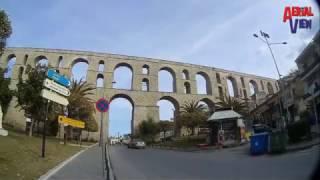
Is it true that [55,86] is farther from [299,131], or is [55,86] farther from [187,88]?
[187,88]

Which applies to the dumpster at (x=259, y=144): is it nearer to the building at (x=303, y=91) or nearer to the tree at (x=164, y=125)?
the building at (x=303, y=91)

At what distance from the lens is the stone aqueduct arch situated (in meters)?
80.6

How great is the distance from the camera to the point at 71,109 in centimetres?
4719

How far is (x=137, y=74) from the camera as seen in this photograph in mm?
84312

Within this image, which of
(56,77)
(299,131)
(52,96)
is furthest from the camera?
(299,131)

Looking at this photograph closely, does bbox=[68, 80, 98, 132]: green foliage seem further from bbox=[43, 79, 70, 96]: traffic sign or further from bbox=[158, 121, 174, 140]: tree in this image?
bbox=[43, 79, 70, 96]: traffic sign

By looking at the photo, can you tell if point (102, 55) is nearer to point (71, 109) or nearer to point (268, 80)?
point (71, 109)

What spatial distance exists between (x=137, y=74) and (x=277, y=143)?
63.0 m

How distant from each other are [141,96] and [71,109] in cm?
3675

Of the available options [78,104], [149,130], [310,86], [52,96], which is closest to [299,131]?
[310,86]

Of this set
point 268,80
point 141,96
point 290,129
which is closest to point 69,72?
point 141,96

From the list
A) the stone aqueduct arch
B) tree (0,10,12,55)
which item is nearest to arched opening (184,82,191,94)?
the stone aqueduct arch

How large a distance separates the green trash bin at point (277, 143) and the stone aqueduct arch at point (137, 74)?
188 ft

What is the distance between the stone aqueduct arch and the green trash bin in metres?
57.4
